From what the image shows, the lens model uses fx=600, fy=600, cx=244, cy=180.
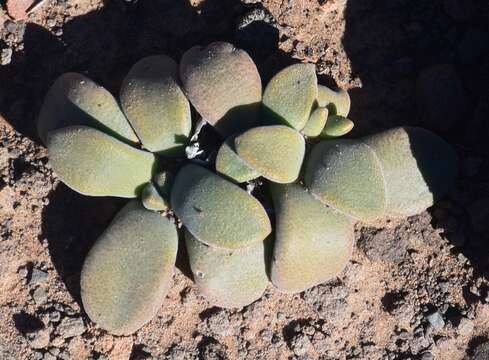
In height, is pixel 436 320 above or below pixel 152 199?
below

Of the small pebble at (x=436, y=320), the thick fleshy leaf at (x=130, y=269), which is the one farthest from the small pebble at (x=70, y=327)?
the small pebble at (x=436, y=320)

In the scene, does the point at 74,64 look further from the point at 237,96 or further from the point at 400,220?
the point at 400,220

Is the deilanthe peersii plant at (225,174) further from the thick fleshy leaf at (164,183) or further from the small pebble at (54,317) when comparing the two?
the small pebble at (54,317)

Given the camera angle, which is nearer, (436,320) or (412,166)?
(412,166)

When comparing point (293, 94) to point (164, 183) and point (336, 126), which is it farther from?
point (164, 183)

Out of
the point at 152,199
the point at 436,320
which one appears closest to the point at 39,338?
the point at 152,199

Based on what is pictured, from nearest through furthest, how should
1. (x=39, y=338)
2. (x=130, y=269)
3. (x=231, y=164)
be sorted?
1. (x=231, y=164)
2. (x=130, y=269)
3. (x=39, y=338)

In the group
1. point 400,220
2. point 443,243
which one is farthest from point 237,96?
point 443,243
